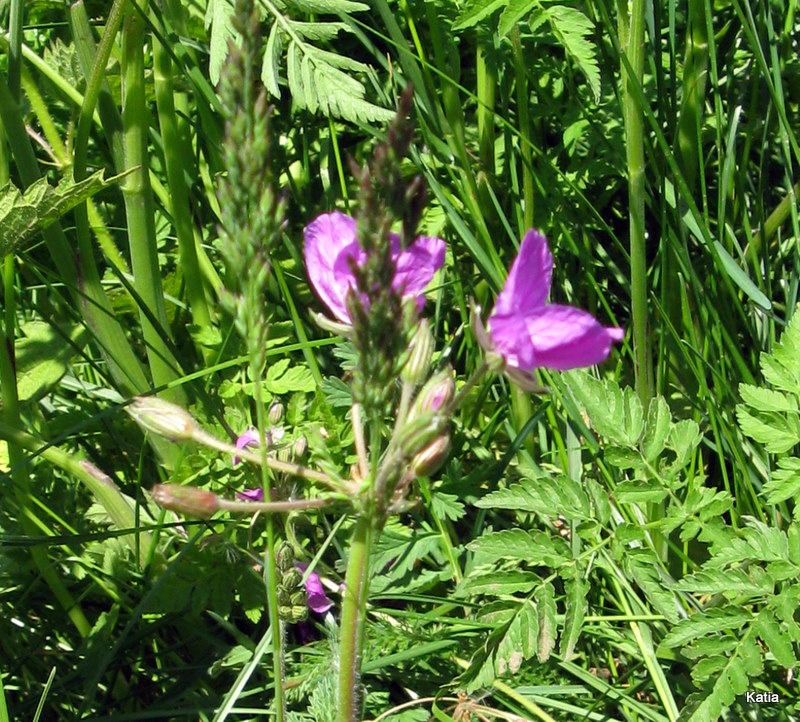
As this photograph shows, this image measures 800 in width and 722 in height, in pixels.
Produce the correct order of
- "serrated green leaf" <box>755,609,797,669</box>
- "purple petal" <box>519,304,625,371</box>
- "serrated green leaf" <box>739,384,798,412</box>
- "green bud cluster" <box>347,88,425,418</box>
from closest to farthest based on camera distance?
"green bud cluster" <box>347,88,425,418</box> → "purple petal" <box>519,304,625,371</box> → "serrated green leaf" <box>755,609,797,669</box> → "serrated green leaf" <box>739,384,798,412</box>

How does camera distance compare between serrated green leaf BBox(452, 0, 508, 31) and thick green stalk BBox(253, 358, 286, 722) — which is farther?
serrated green leaf BBox(452, 0, 508, 31)

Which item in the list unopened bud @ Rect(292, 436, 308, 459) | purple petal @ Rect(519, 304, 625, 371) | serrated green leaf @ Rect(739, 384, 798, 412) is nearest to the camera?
purple petal @ Rect(519, 304, 625, 371)

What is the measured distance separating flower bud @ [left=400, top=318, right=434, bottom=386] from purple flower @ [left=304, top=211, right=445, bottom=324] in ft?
0.29

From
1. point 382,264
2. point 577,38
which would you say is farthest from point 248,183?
point 577,38

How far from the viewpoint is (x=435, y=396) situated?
93cm

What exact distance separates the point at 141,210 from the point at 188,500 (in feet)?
2.83

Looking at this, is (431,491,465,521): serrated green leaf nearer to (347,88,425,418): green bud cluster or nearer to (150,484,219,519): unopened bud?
(150,484,219,519): unopened bud

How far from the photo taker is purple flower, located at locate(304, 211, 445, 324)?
1.05 m

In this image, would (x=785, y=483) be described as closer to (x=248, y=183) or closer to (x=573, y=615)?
(x=573, y=615)

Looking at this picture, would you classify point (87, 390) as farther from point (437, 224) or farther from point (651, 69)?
point (651, 69)

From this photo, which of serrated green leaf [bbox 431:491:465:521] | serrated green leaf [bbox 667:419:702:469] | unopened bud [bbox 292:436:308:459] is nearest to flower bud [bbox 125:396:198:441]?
unopened bud [bbox 292:436:308:459]

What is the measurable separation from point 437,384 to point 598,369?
1263 mm

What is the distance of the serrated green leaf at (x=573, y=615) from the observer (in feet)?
4.66

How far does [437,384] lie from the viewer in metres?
0.94
